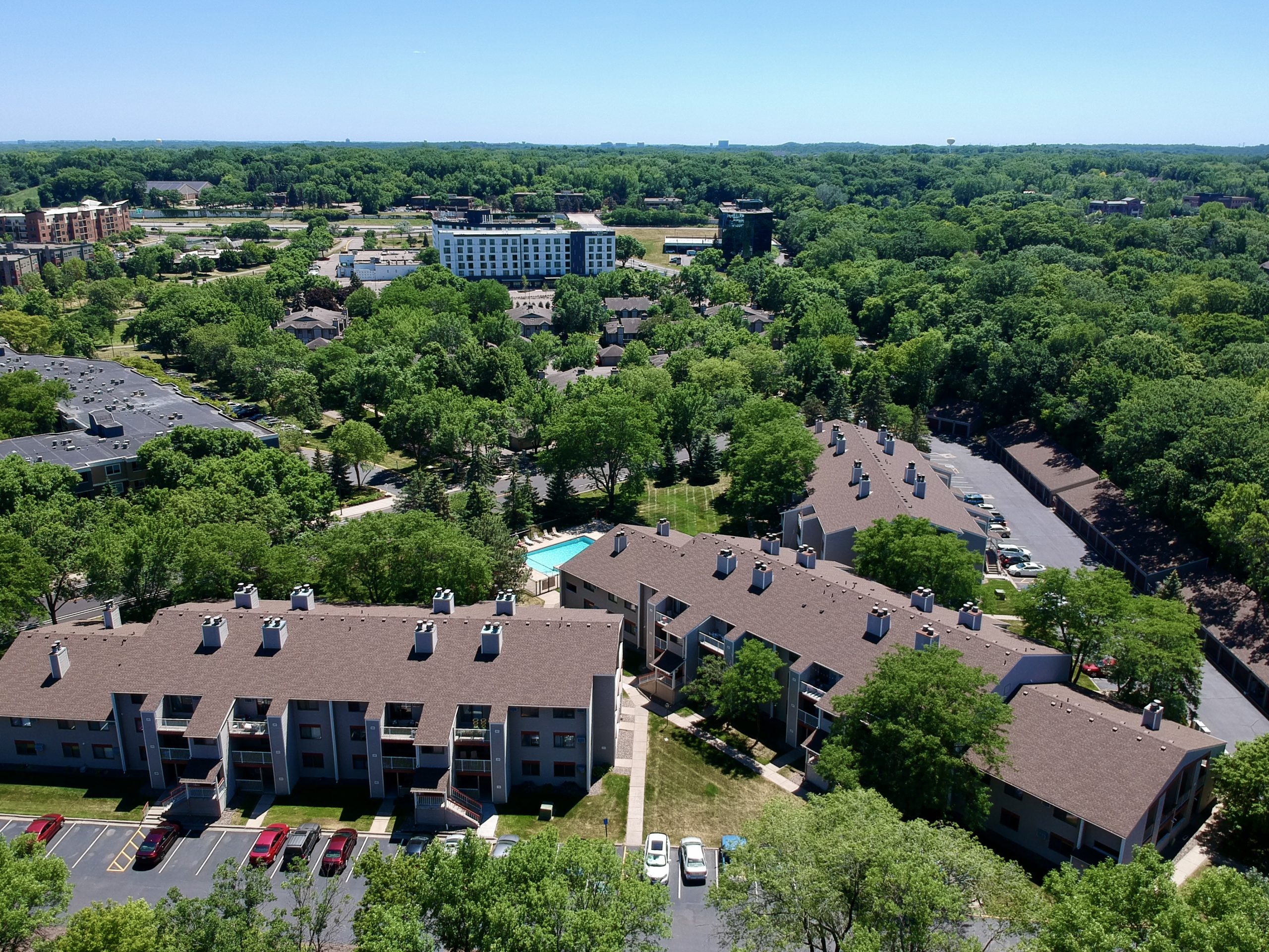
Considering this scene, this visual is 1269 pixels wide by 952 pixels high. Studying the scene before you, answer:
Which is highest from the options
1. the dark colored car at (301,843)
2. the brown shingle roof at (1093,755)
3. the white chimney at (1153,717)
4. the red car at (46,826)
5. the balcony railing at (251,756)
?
the white chimney at (1153,717)

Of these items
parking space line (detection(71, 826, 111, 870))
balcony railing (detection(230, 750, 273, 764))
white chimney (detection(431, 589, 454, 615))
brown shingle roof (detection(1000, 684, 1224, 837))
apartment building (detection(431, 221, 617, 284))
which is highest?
apartment building (detection(431, 221, 617, 284))

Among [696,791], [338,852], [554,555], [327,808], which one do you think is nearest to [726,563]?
[696,791]

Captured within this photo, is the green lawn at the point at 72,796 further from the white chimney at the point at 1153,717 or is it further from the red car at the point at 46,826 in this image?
the white chimney at the point at 1153,717

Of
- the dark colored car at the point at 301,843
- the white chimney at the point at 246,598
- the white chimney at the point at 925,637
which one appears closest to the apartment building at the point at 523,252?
the white chimney at the point at 246,598

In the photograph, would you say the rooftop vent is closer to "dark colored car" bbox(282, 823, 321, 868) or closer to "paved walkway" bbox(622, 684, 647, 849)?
"paved walkway" bbox(622, 684, 647, 849)

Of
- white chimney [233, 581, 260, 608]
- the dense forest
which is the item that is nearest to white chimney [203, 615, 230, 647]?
white chimney [233, 581, 260, 608]

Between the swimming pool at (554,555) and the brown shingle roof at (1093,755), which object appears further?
the swimming pool at (554,555)
